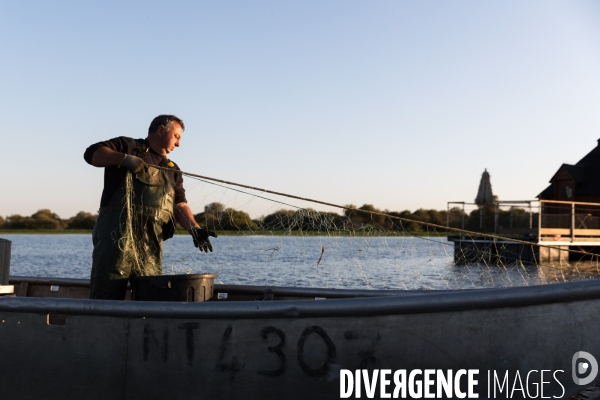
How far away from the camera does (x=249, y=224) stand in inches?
239

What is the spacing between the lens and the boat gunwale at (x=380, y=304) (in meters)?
3.34

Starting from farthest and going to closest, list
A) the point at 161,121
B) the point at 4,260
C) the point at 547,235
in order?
the point at 547,235 → the point at 4,260 → the point at 161,121

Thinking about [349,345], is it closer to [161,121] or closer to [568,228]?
[161,121]

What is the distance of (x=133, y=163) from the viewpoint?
172 inches

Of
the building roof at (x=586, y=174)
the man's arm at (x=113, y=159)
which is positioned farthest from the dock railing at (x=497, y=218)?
the man's arm at (x=113, y=159)

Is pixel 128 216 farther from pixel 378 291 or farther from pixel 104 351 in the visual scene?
pixel 378 291

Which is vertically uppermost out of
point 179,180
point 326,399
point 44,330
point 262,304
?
point 179,180

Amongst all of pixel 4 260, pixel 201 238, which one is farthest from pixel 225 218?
pixel 4 260

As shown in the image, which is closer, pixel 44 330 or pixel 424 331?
pixel 424 331

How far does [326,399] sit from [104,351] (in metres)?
1.29

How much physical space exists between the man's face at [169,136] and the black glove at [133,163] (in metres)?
0.41

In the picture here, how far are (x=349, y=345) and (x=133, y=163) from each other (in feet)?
6.46

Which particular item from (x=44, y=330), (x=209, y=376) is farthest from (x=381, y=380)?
(x=44, y=330)

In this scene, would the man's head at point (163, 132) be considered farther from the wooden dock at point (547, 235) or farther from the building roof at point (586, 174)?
the building roof at point (586, 174)
